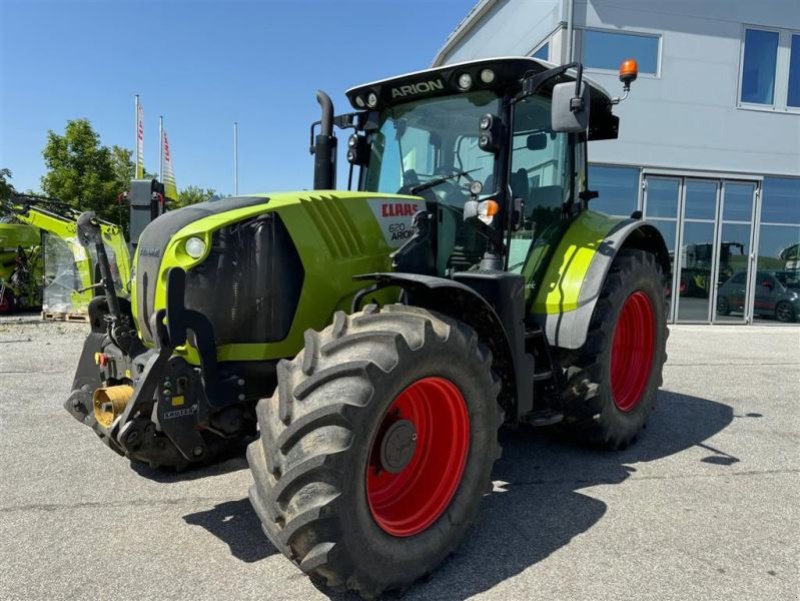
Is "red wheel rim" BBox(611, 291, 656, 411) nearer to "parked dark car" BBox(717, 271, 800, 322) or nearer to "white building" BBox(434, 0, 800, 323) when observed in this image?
"white building" BBox(434, 0, 800, 323)

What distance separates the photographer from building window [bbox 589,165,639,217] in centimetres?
1240

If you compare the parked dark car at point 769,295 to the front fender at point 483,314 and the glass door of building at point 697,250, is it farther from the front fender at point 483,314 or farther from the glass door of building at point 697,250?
the front fender at point 483,314

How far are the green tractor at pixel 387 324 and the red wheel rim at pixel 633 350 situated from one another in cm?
22

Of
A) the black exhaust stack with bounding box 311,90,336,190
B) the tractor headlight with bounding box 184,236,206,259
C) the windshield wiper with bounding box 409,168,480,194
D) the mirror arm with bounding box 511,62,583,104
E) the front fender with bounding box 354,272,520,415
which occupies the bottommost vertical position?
the front fender with bounding box 354,272,520,415

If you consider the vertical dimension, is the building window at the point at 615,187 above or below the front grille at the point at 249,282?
above

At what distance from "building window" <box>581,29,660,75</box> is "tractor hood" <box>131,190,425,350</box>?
10.4 m

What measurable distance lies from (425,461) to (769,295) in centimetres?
1370

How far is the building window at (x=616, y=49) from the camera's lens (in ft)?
38.9

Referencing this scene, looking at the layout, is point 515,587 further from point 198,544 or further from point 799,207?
point 799,207

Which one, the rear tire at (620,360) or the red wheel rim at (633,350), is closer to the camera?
the rear tire at (620,360)

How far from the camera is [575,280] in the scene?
12.7 feet

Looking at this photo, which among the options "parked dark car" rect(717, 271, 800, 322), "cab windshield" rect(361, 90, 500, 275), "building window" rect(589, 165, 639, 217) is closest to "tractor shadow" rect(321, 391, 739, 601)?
"cab windshield" rect(361, 90, 500, 275)

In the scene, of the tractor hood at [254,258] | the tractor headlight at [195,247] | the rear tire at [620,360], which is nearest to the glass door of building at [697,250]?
the rear tire at [620,360]

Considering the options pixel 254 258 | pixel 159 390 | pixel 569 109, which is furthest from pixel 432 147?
pixel 159 390
